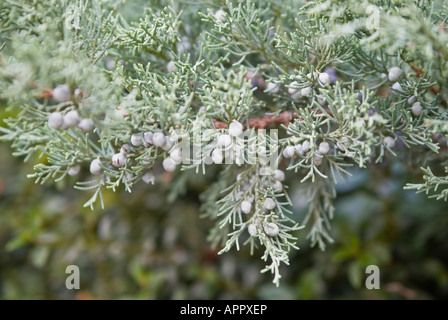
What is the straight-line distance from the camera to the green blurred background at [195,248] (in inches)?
37.7

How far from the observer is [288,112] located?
0.65 meters

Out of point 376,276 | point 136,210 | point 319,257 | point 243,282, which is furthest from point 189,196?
point 376,276

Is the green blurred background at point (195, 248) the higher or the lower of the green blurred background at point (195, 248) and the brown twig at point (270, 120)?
the lower

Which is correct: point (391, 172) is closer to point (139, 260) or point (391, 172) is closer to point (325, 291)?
point (325, 291)

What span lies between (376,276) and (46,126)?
0.77 meters

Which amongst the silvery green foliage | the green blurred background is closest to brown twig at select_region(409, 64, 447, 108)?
the silvery green foliage

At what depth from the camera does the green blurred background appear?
958 millimetres
